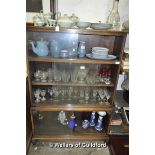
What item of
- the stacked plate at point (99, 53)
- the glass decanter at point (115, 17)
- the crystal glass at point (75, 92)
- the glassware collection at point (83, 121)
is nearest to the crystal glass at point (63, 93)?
the crystal glass at point (75, 92)

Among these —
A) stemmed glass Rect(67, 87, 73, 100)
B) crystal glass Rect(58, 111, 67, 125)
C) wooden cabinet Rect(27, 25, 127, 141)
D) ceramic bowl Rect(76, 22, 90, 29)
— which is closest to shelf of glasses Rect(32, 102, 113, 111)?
wooden cabinet Rect(27, 25, 127, 141)

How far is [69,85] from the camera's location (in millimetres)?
1863

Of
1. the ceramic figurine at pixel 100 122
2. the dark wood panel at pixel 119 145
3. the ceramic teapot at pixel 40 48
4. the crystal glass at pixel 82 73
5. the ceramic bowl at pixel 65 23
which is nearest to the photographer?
the ceramic bowl at pixel 65 23

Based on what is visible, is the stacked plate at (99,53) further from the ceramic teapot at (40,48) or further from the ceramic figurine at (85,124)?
the ceramic figurine at (85,124)

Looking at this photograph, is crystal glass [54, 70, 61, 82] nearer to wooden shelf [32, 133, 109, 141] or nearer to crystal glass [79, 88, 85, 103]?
crystal glass [79, 88, 85, 103]

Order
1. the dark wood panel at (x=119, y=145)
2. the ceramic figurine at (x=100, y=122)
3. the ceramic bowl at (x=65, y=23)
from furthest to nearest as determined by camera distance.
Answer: the ceramic figurine at (x=100, y=122)
the dark wood panel at (x=119, y=145)
the ceramic bowl at (x=65, y=23)

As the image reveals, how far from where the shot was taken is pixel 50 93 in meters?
1.99

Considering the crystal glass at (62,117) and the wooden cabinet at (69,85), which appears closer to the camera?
the wooden cabinet at (69,85)

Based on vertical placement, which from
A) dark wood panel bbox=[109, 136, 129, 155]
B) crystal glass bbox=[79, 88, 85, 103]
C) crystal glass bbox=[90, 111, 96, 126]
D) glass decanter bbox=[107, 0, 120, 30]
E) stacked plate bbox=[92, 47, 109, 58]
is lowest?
dark wood panel bbox=[109, 136, 129, 155]

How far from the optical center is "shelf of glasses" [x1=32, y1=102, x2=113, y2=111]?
1.87 meters

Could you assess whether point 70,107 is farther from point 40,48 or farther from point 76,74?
point 40,48

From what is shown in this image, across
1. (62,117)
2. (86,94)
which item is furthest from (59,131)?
(86,94)

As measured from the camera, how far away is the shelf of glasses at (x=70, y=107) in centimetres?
187
